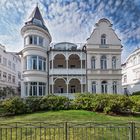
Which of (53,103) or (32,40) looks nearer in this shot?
(53,103)

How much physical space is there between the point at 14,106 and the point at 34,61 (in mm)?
11770

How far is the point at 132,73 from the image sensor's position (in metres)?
44.2

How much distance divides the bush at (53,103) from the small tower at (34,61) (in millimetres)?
9368

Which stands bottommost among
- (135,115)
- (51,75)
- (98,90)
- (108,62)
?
(135,115)

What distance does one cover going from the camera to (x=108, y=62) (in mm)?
28047

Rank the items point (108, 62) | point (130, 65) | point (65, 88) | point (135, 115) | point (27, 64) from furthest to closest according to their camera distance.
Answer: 1. point (130, 65)
2. point (65, 88)
3. point (108, 62)
4. point (27, 64)
5. point (135, 115)

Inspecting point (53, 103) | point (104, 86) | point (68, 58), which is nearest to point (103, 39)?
point (68, 58)

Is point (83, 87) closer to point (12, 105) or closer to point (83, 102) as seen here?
point (83, 102)

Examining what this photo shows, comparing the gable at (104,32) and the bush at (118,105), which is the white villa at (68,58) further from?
the bush at (118,105)

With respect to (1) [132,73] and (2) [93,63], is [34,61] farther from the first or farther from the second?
(1) [132,73]

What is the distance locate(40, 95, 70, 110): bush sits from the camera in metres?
16.4

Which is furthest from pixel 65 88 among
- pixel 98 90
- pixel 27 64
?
pixel 27 64

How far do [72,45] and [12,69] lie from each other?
2382 cm

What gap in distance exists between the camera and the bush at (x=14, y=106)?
1536 cm
